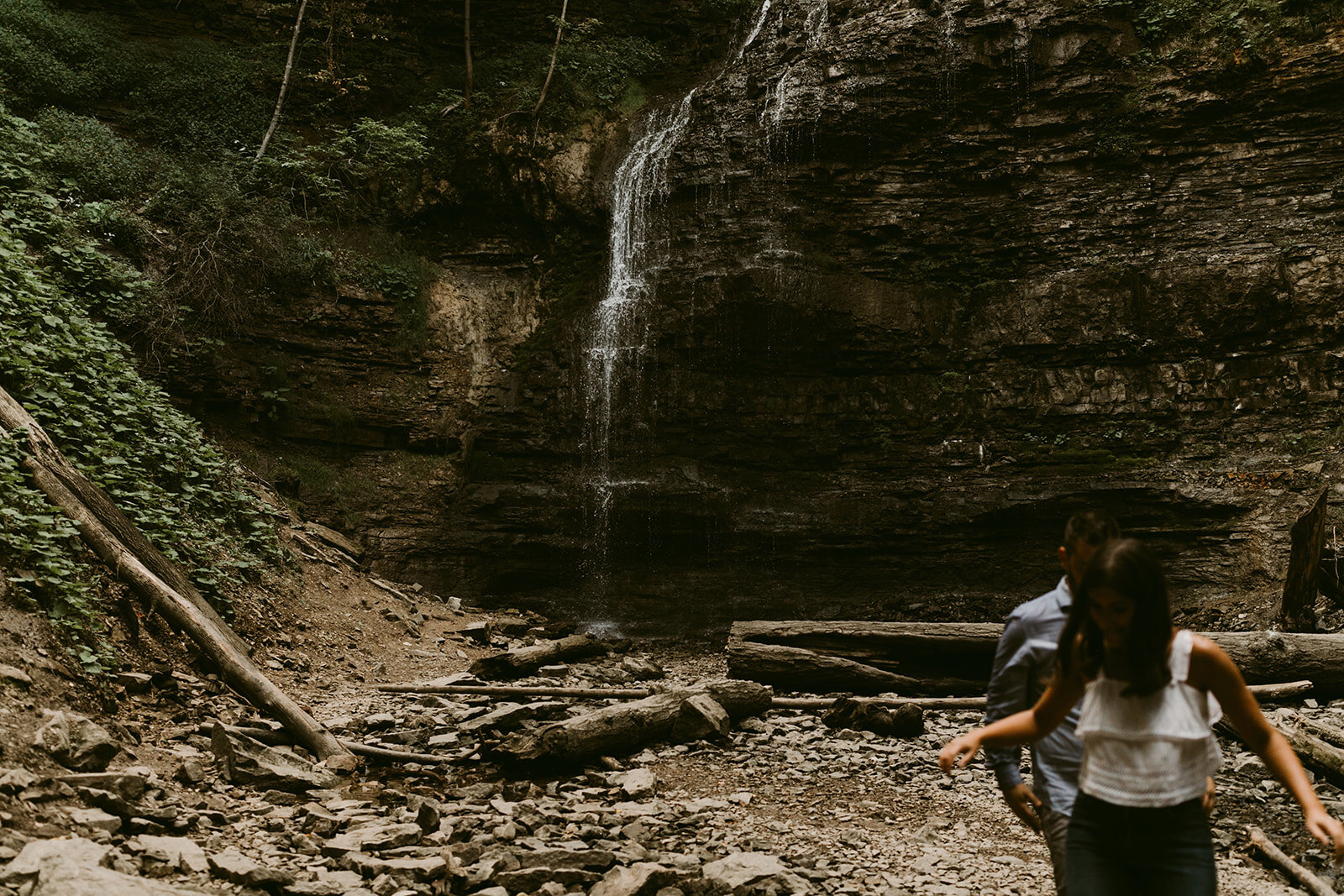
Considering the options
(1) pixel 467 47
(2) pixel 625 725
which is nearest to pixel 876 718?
(2) pixel 625 725

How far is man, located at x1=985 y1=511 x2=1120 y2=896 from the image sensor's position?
2.78 m

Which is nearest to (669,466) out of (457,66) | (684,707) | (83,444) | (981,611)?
(981,611)

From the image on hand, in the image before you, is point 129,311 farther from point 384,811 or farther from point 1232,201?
point 1232,201

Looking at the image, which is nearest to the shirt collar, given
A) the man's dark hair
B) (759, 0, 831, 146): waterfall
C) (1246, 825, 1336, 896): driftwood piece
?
the man's dark hair

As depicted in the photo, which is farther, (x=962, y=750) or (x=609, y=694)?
(x=609, y=694)

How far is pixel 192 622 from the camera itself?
6418 mm

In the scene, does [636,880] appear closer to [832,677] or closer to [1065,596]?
[1065,596]

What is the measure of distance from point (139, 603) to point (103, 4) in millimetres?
17675

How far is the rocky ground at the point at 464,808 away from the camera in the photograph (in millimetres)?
3758

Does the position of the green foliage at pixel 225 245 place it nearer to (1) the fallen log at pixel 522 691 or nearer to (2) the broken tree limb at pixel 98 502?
(2) the broken tree limb at pixel 98 502

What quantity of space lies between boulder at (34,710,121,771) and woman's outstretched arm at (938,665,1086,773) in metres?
4.18

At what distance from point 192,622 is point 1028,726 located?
242 inches

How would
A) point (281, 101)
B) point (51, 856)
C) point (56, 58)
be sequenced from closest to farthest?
point (51, 856) < point (56, 58) < point (281, 101)

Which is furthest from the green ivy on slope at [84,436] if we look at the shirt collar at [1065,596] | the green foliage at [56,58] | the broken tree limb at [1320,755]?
the broken tree limb at [1320,755]
